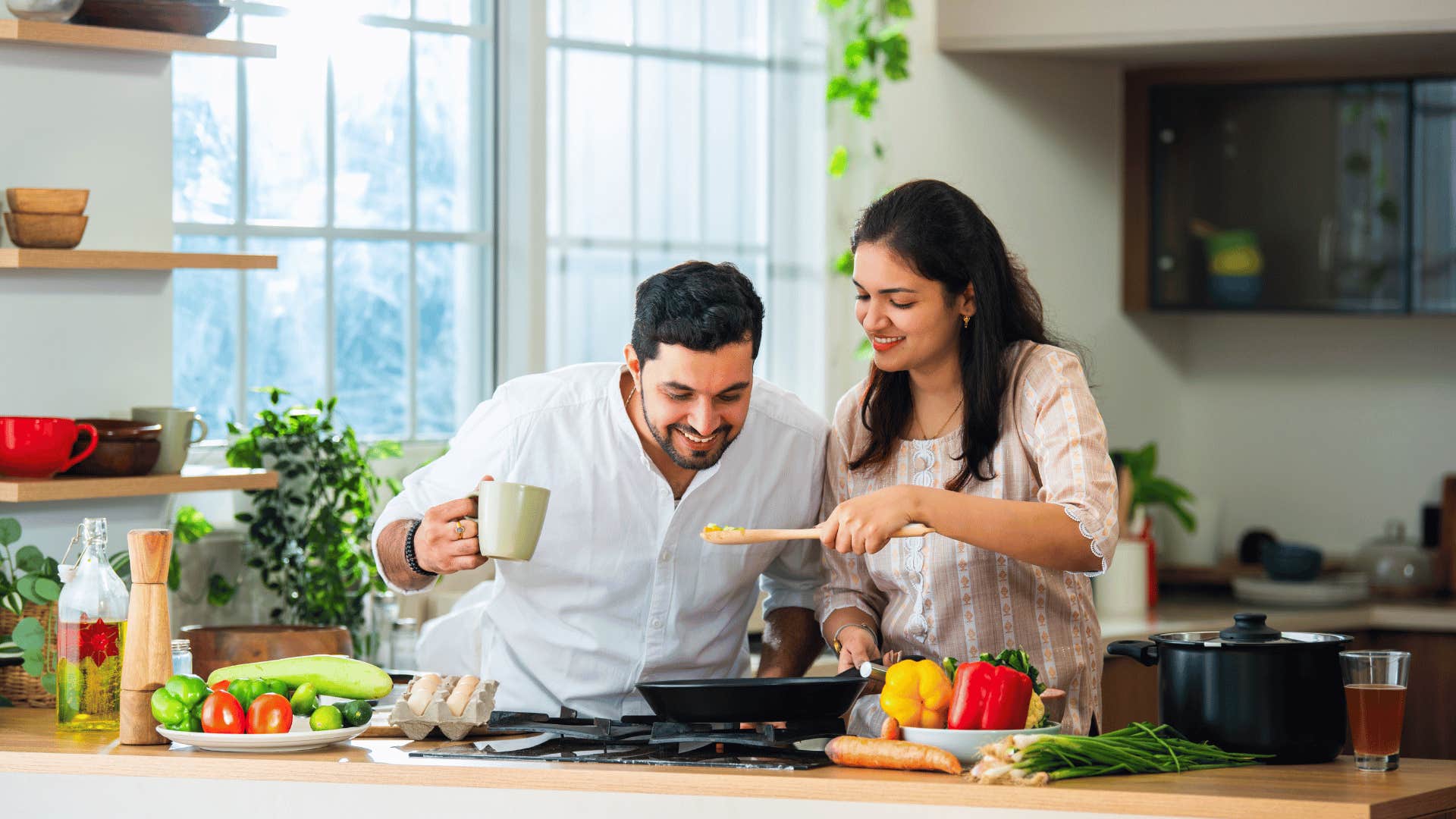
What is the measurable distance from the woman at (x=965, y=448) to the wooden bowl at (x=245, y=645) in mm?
988

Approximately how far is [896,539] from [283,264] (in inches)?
69.7

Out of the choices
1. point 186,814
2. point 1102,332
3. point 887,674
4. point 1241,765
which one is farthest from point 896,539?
point 1102,332

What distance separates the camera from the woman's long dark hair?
8.03 feet

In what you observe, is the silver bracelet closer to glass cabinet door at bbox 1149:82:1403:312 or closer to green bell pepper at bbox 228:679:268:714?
green bell pepper at bbox 228:679:268:714

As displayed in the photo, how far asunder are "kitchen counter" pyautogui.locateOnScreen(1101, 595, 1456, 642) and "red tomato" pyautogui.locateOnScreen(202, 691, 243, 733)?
95.5 inches

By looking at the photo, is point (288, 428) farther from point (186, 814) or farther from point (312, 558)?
point (186, 814)

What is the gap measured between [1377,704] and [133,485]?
2.06 metres

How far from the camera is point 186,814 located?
2102 mm

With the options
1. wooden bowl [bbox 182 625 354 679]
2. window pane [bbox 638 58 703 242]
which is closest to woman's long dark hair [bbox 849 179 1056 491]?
wooden bowl [bbox 182 625 354 679]

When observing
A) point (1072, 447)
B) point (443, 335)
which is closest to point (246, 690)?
point (1072, 447)

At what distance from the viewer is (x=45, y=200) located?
2850mm

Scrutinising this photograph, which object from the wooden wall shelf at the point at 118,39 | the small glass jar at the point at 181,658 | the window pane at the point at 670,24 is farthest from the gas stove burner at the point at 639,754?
the window pane at the point at 670,24

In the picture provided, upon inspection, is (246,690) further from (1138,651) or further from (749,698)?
(1138,651)

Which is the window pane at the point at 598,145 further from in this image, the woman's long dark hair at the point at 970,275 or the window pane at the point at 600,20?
the woman's long dark hair at the point at 970,275
